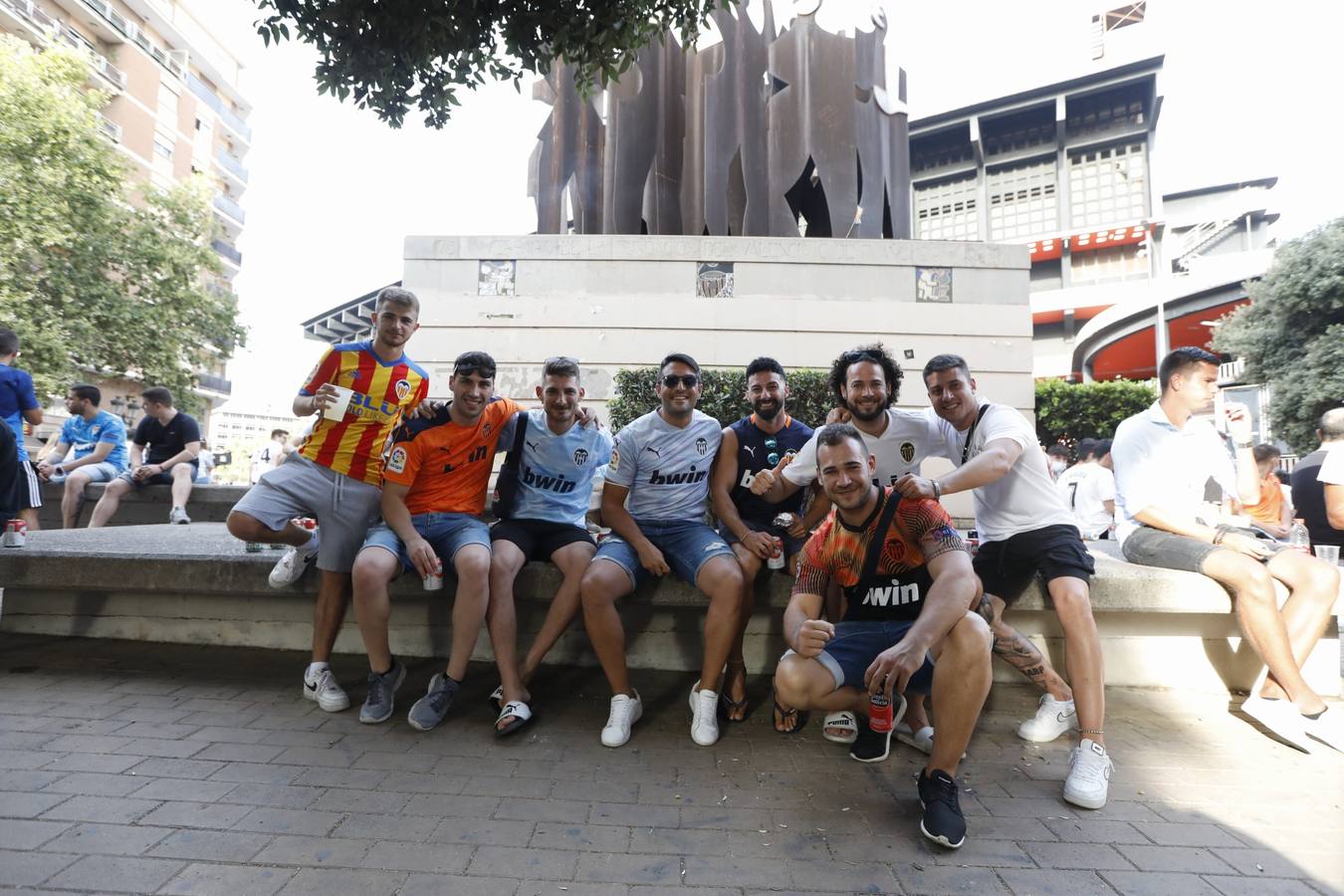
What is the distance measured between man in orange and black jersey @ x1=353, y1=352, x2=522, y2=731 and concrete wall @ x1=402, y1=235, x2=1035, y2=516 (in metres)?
8.11

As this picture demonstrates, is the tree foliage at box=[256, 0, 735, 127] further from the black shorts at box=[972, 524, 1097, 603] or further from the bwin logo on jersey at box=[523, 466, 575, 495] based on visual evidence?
the black shorts at box=[972, 524, 1097, 603]

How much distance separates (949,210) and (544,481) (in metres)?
52.6

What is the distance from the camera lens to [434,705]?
124 inches

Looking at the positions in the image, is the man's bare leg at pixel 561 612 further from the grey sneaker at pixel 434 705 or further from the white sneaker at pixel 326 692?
the white sneaker at pixel 326 692

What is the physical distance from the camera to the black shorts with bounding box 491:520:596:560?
11.6ft

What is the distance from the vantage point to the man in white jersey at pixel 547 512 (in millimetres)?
3307

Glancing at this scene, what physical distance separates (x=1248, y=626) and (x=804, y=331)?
9212mm

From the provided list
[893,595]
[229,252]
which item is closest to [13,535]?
[893,595]

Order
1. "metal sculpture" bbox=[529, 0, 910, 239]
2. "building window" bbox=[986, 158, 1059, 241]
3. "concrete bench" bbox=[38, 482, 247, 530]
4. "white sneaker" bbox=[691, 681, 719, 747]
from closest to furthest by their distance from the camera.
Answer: "white sneaker" bbox=[691, 681, 719, 747]
"concrete bench" bbox=[38, 482, 247, 530]
"metal sculpture" bbox=[529, 0, 910, 239]
"building window" bbox=[986, 158, 1059, 241]

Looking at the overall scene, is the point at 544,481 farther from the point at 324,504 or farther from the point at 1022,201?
the point at 1022,201

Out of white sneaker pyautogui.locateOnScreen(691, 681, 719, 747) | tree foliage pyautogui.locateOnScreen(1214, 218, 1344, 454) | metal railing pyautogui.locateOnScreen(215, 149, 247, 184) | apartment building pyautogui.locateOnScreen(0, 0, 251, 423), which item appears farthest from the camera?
metal railing pyautogui.locateOnScreen(215, 149, 247, 184)

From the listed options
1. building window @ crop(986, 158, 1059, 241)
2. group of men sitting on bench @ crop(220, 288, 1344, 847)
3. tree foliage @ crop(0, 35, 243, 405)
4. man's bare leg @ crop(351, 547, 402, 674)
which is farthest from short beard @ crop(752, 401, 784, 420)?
building window @ crop(986, 158, 1059, 241)

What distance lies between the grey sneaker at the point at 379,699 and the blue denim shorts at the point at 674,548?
3.79ft

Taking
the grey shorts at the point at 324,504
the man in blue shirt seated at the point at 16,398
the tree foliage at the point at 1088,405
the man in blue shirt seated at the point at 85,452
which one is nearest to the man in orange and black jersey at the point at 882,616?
the grey shorts at the point at 324,504
